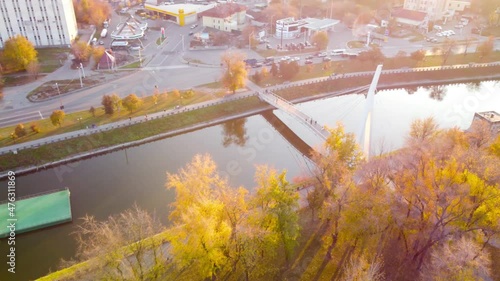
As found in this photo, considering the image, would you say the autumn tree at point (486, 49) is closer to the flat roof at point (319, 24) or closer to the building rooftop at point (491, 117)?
the flat roof at point (319, 24)

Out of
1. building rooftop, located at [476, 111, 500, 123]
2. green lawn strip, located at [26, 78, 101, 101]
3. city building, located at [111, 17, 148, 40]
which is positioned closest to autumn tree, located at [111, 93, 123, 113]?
green lawn strip, located at [26, 78, 101, 101]

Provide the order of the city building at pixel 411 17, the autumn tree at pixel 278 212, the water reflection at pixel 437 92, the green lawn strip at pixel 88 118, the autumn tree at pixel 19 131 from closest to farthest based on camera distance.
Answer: the autumn tree at pixel 278 212
the autumn tree at pixel 19 131
the green lawn strip at pixel 88 118
the water reflection at pixel 437 92
the city building at pixel 411 17

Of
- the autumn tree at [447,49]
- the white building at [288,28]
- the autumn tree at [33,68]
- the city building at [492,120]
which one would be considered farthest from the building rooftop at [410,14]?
the autumn tree at [33,68]

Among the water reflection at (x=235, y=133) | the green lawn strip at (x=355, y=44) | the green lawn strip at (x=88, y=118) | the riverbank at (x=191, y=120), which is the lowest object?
the water reflection at (x=235, y=133)

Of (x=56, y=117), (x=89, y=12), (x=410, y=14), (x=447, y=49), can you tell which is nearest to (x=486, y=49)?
→ (x=447, y=49)

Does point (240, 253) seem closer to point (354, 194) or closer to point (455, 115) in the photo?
point (354, 194)

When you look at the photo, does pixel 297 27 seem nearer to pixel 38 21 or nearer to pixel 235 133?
pixel 235 133

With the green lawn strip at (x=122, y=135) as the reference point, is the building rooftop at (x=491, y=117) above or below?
above

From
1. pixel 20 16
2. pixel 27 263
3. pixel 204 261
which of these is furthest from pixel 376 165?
pixel 20 16
